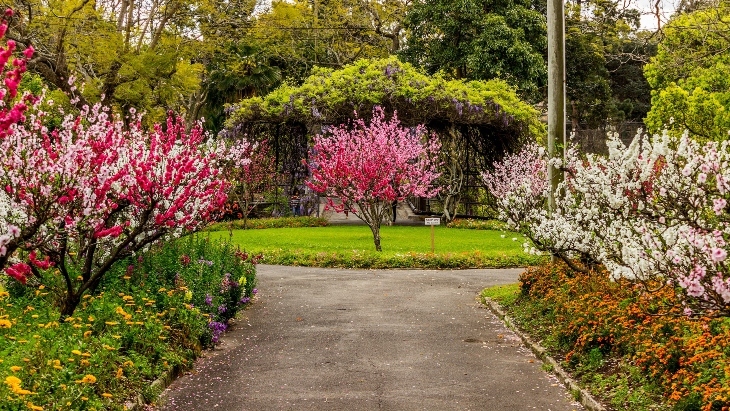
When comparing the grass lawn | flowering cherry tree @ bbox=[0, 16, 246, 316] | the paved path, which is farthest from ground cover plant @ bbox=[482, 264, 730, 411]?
the grass lawn

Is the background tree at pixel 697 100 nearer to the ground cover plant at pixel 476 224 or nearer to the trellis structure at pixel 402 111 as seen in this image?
the trellis structure at pixel 402 111

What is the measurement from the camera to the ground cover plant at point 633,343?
6.62 m

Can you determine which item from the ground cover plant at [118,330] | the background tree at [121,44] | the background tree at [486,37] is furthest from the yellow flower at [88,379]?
the background tree at [486,37]

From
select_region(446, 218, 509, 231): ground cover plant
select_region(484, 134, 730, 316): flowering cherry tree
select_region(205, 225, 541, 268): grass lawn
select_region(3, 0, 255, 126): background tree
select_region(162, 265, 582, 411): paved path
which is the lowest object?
select_region(162, 265, 582, 411): paved path

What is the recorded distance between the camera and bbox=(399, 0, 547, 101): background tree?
36969 millimetres

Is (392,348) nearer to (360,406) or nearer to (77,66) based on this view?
(360,406)

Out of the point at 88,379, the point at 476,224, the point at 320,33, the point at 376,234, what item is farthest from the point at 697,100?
the point at 88,379

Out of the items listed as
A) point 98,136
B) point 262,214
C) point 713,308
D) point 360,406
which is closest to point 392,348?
point 360,406

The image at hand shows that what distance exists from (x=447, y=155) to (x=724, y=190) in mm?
29352

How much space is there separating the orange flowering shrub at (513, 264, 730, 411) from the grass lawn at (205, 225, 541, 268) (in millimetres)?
7718

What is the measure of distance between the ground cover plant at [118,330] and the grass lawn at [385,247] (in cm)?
470

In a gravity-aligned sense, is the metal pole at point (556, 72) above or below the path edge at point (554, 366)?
above

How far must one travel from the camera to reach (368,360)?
973 cm

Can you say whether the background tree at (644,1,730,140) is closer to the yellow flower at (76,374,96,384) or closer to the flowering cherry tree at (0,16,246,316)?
the flowering cherry tree at (0,16,246,316)
